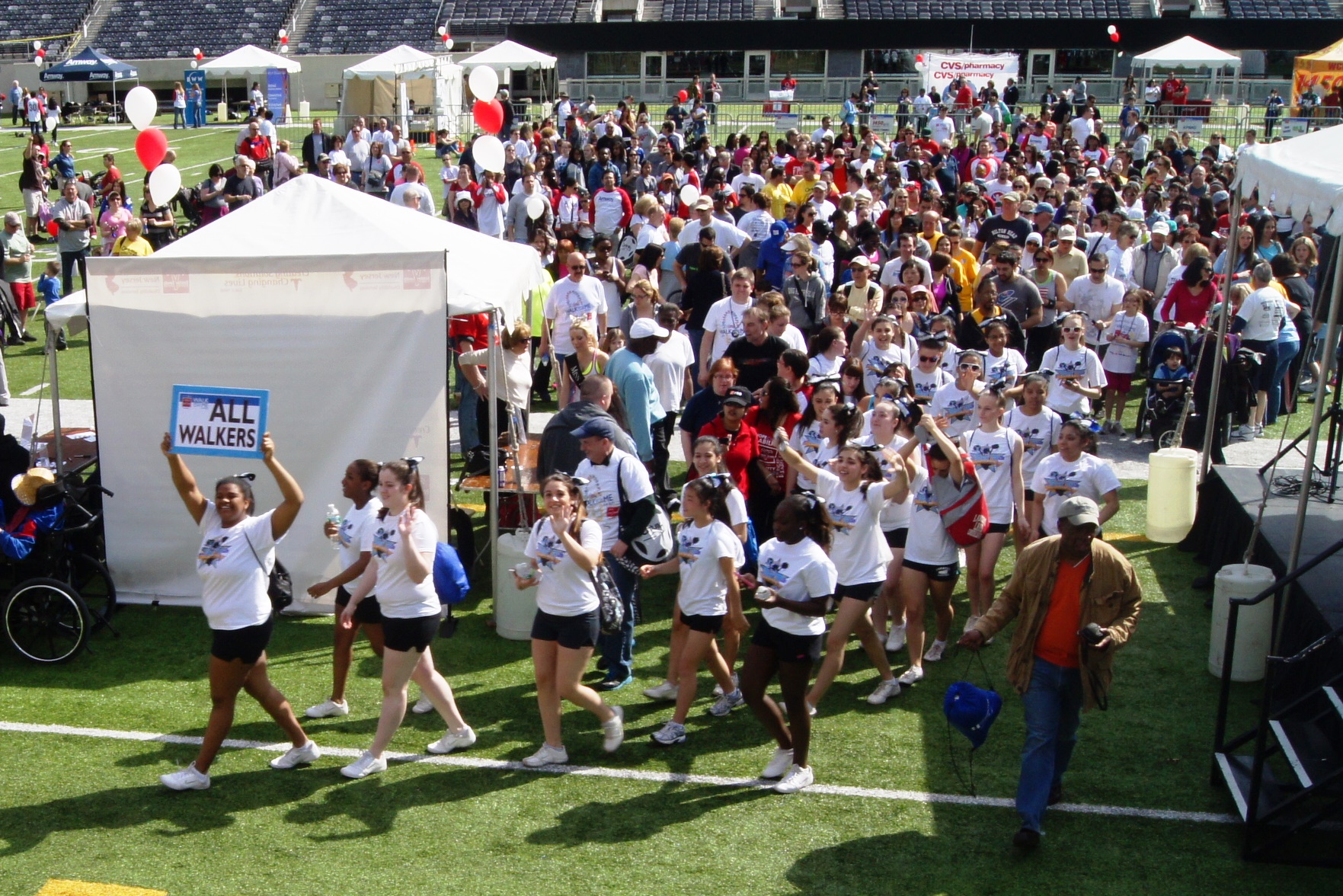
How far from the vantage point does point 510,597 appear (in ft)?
25.7

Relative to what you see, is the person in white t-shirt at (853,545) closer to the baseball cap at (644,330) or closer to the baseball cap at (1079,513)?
the baseball cap at (1079,513)

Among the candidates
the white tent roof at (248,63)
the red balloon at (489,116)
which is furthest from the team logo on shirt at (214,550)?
the white tent roof at (248,63)

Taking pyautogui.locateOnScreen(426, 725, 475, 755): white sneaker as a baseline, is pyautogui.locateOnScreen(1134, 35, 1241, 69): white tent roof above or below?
above

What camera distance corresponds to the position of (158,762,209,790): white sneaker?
6.04 m

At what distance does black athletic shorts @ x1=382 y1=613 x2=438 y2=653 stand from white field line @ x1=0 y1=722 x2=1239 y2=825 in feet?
2.42

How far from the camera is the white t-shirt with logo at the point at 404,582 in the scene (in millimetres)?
5926

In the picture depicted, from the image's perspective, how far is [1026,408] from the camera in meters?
7.92

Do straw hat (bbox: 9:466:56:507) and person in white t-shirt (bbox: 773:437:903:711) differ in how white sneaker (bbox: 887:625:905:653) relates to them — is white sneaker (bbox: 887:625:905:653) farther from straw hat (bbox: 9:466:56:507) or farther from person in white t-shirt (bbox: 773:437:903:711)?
straw hat (bbox: 9:466:56:507)

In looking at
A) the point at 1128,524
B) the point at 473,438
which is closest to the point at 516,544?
the point at 473,438

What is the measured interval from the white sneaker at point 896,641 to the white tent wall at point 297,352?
2.82m

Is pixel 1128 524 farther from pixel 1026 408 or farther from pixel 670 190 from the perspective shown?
pixel 670 190

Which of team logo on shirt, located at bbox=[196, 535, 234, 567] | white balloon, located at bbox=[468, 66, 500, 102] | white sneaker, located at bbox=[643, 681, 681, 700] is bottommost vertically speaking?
white sneaker, located at bbox=[643, 681, 681, 700]

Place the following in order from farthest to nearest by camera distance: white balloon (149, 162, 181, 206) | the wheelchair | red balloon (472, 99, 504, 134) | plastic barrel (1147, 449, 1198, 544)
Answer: red balloon (472, 99, 504, 134) < white balloon (149, 162, 181, 206) < plastic barrel (1147, 449, 1198, 544) < the wheelchair

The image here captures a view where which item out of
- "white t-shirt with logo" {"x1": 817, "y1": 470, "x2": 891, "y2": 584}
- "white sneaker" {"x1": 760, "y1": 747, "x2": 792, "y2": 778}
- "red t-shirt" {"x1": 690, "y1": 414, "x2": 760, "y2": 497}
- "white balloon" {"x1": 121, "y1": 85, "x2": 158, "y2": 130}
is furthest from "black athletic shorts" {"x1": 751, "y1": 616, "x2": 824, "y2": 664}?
"white balloon" {"x1": 121, "y1": 85, "x2": 158, "y2": 130}
